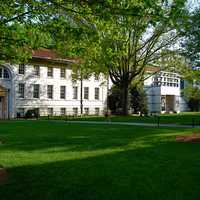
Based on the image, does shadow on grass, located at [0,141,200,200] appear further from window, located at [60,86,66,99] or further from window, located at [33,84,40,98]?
window, located at [60,86,66,99]

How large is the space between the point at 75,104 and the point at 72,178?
185 ft

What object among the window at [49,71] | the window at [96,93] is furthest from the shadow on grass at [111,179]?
the window at [96,93]

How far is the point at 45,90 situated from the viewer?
62.6 m

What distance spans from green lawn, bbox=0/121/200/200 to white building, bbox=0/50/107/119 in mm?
39164

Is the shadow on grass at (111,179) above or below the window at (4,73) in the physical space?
below

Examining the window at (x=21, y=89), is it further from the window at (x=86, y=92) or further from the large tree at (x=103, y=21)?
the large tree at (x=103, y=21)

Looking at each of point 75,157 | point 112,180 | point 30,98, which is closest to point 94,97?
point 30,98

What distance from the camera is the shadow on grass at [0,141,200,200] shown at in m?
9.08

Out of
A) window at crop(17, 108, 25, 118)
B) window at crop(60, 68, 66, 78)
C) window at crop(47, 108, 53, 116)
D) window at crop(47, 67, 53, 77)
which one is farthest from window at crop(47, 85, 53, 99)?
window at crop(17, 108, 25, 118)

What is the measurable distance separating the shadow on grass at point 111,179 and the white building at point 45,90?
43.4 meters

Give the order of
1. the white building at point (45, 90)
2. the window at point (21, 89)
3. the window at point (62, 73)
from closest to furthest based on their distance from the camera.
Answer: the white building at point (45, 90) < the window at point (21, 89) < the window at point (62, 73)

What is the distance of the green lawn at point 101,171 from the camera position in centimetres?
918

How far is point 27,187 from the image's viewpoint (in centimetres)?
985

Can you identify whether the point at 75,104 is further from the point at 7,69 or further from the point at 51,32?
the point at 51,32
